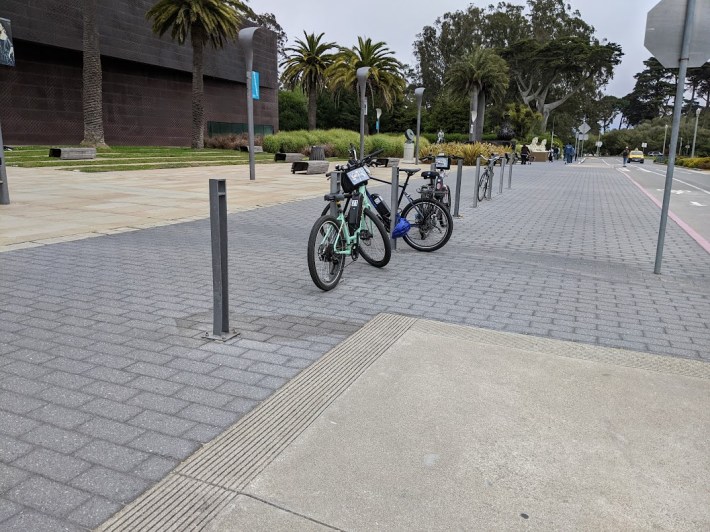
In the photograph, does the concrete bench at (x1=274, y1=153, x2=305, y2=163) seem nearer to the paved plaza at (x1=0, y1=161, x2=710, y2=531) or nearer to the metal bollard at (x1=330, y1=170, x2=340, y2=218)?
the paved plaza at (x1=0, y1=161, x2=710, y2=531)

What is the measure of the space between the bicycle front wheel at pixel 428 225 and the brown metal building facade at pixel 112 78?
2726 centimetres

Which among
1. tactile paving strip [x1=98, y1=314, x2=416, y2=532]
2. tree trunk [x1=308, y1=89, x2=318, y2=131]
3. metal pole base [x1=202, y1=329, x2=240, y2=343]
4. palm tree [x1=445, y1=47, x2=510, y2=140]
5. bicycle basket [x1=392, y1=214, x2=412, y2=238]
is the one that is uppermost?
palm tree [x1=445, y1=47, x2=510, y2=140]

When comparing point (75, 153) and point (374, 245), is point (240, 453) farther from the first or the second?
point (75, 153)

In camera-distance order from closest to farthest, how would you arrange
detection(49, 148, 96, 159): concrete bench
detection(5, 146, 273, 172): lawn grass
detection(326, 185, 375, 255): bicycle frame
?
detection(326, 185, 375, 255): bicycle frame, detection(5, 146, 273, 172): lawn grass, detection(49, 148, 96, 159): concrete bench

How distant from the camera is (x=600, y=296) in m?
5.77

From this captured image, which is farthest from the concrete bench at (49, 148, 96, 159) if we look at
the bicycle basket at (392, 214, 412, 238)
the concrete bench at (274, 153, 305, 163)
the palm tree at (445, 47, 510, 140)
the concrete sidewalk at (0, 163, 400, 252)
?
the palm tree at (445, 47, 510, 140)

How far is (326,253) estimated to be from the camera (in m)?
5.61

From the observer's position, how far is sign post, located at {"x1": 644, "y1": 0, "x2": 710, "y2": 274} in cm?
618

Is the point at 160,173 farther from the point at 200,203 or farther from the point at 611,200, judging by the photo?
the point at 611,200

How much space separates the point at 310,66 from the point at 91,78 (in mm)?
22081

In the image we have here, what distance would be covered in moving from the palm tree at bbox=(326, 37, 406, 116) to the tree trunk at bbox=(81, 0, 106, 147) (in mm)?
19871

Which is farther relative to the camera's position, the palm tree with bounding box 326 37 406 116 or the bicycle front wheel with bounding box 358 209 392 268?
the palm tree with bounding box 326 37 406 116

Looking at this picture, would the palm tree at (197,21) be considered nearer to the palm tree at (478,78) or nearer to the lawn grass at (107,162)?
the lawn grass at (107,162)

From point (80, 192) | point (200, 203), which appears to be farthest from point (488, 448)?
point (80, 192)
